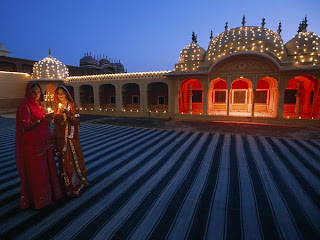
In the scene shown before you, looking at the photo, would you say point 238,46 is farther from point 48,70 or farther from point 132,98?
point 48,70

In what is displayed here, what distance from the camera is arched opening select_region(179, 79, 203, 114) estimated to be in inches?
673

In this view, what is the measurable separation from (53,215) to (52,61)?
68.8 ft

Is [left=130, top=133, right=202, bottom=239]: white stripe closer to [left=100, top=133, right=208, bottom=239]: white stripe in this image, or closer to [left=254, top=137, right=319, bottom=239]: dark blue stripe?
[left=100, top=133, right=208, bottom=239]: white stripe

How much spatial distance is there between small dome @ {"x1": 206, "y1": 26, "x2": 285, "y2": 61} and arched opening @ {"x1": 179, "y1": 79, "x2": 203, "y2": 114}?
4.05m

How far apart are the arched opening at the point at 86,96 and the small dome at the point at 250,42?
1452 centimetres

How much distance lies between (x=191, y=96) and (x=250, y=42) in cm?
651

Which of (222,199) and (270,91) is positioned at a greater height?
(270,91)

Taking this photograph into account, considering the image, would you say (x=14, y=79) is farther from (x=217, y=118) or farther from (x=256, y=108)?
(x=256, y=108)

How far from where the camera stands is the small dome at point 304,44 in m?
11.9

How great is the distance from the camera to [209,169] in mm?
5273

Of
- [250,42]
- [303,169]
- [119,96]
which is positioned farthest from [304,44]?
[119,96]

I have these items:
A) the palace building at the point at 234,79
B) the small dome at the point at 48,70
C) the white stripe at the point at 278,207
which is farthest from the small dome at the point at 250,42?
the small dome at the point at 48,70

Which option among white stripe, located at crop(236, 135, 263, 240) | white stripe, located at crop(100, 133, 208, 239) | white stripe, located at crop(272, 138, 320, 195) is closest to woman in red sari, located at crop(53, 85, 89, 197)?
white stripe, located at crop(100, 133, 208, 239)

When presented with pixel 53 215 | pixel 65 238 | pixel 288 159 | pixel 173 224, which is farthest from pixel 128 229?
pixel 288 159
